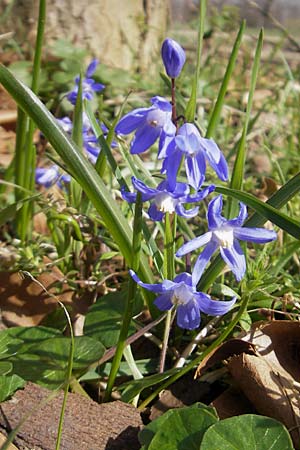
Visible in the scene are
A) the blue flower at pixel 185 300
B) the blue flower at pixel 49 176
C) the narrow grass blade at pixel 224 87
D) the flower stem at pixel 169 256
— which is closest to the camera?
the blue flower at pixel 185 300

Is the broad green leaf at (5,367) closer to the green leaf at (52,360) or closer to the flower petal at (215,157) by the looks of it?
the green leaf at (52,360)

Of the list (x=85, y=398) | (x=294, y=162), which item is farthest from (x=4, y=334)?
(x=294, y=162)

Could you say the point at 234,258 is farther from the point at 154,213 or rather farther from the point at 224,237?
the point at 154,213

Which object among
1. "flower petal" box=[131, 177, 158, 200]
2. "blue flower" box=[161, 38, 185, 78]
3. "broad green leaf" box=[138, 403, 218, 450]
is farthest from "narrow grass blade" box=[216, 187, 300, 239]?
"broad green leaf" box=[138, 403, 218, 450]

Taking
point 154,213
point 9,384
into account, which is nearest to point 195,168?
point 154,213

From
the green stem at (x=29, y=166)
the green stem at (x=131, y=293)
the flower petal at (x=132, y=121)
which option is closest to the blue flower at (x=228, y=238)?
the green stem at (x=131, y=293)

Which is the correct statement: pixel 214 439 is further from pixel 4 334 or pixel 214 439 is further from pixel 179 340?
pixel 4 334

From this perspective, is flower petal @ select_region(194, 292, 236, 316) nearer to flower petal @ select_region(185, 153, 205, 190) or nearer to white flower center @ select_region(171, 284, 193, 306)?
white flower center @ select_region(171, 284, 193, 306)
